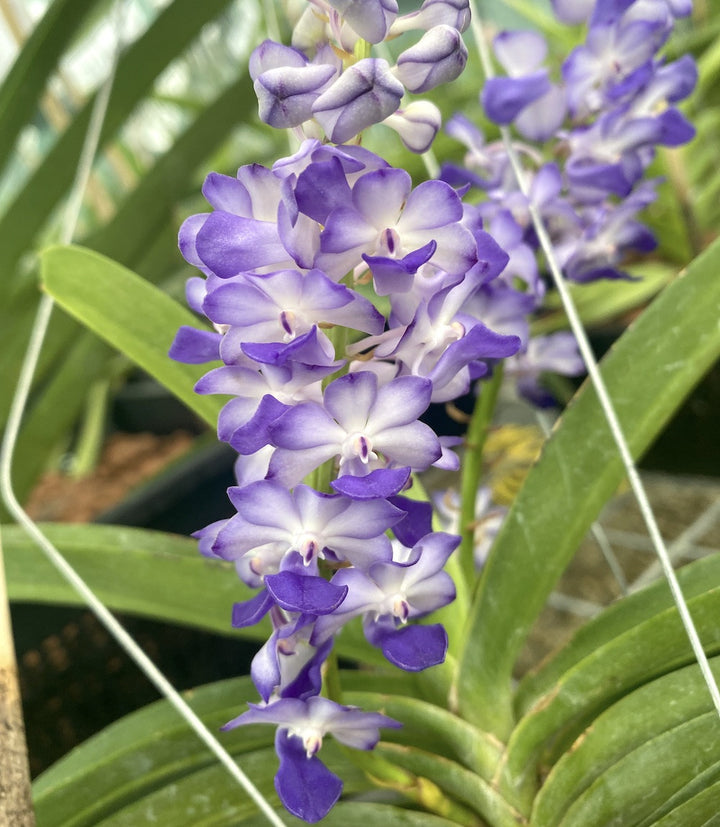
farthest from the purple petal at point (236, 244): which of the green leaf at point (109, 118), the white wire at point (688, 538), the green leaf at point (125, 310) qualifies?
the white wire at point (688, 538)

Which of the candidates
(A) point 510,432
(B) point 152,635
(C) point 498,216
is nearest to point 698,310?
(C) point 498,216

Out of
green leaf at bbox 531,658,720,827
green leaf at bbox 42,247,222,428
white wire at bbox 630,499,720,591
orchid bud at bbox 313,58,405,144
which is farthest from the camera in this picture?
white wire at bbox 630,499,720,591

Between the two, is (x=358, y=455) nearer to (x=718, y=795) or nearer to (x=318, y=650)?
(x=318, y=650)

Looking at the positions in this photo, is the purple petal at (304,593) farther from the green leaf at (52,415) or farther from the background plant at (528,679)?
the green leaf at (52,415)

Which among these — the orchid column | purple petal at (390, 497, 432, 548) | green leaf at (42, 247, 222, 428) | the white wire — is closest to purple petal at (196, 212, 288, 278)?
the orchid column

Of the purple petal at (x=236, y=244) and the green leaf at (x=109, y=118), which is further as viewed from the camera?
the green leaf at (x=109, y=118)

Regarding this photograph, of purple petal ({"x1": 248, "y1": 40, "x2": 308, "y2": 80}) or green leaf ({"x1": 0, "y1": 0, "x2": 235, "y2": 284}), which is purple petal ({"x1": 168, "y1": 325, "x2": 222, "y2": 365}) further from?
green leaf ({"x1": 0, "y1": 0, "x2": 235, "y2": 284})

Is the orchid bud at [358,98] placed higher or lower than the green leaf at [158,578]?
higher

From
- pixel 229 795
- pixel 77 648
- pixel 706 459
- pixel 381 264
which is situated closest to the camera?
pixel 381 264
